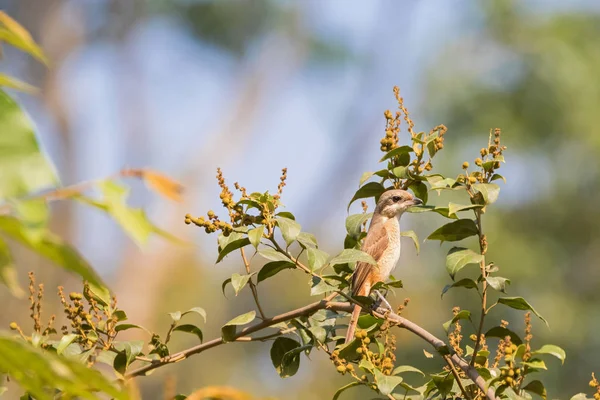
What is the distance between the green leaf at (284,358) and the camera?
7.24 ft

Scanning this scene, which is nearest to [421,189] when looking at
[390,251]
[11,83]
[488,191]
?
[488,191]

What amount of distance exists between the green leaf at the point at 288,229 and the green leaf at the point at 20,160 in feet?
4.17

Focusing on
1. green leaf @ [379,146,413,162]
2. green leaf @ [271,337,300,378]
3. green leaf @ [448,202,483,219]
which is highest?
green leaf @ [379,146,413,162]

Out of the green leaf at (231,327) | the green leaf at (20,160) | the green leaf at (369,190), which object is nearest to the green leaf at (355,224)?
the green leaf at (369,190)

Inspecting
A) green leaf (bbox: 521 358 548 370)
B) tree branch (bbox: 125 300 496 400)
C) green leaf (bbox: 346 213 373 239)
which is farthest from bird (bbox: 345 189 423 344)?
green leaf (bbox: 521 358 548 370)

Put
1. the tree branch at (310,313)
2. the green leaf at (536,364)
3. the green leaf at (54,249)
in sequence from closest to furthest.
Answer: the green leaf at (54,249) → the green leaf at (536,364) → the tree branch at (310,313)

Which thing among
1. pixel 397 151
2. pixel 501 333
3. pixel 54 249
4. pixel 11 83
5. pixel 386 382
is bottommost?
pixel 54 249

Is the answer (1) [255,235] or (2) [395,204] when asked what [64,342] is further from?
(2) [395,204]

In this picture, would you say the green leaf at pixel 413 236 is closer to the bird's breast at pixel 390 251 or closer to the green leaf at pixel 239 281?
the green leaf at pixel 239 281

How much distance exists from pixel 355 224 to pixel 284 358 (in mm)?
393

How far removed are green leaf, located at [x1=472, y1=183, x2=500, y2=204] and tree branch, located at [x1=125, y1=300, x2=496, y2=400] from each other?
1.06ft

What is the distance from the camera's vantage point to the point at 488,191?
1.86 meters

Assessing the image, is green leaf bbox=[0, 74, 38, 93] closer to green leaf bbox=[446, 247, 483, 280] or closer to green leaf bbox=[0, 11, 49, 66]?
green leaf bbox=[0, 11, 49, 66]

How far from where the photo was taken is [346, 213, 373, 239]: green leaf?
224 cm
